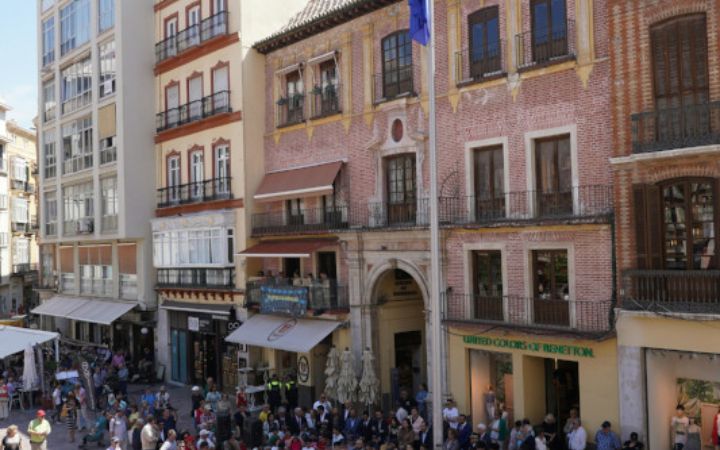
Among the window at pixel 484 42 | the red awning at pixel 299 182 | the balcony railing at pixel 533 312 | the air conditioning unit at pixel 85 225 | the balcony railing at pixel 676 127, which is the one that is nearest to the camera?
the balcony railing at pixel 676 127

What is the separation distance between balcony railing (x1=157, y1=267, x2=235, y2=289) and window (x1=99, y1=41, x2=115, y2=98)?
9059 millimetres

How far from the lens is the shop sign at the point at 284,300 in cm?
2648

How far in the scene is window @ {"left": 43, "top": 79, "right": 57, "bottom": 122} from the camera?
42656 millimetres

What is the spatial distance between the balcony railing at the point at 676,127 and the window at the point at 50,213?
110 feet

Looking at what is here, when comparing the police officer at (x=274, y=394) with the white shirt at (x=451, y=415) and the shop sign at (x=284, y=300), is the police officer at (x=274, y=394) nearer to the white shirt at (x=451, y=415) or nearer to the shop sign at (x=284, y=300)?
the shop sign at (x=284, y=300)

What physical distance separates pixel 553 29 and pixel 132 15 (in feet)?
72.3

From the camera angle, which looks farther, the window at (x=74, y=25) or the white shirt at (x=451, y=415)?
the window at (x=74, y=25)

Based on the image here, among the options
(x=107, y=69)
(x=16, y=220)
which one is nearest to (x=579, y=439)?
(x=107, y=69)

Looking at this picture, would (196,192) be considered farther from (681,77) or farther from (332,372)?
(681,77)

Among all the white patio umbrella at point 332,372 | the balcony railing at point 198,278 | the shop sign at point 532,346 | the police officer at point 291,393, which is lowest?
the police officer at point 291,393

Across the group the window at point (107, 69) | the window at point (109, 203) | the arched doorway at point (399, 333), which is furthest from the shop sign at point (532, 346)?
the window at point (107, 69)

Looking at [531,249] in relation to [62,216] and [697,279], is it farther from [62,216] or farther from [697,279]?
[62,216]

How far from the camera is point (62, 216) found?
1625 inches

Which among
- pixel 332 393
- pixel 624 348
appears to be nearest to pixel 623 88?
pixel 624 348
